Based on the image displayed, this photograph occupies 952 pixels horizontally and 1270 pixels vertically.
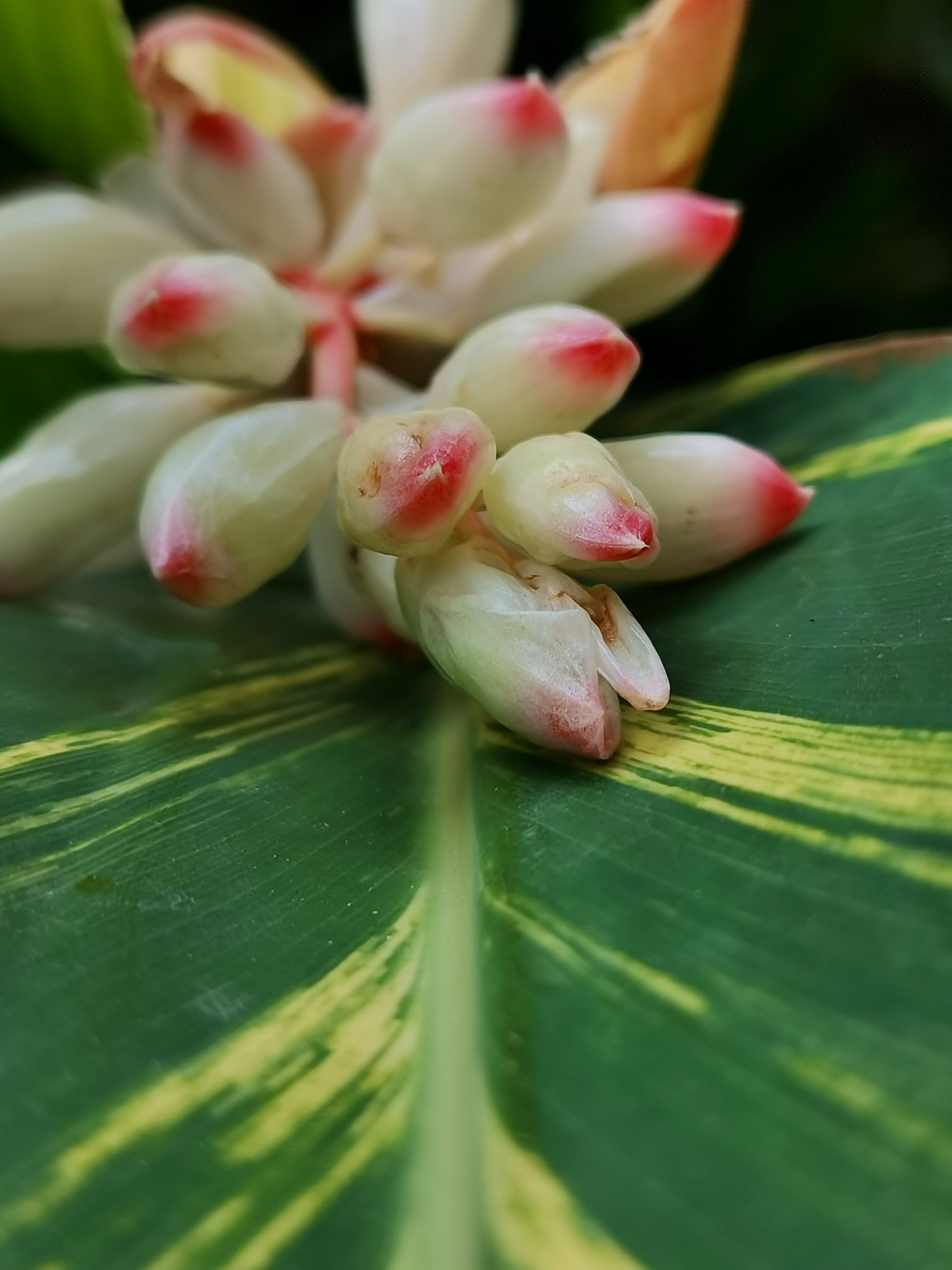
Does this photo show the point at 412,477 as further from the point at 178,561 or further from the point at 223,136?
the point at 223,136

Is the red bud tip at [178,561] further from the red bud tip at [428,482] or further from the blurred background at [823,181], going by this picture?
the blurred background at [823,181]

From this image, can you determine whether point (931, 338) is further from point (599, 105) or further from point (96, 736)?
point (96, 736)

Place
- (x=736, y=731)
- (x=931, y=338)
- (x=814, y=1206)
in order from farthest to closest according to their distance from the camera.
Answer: (x=931, y=338)
(x=736, y=731)
(x=814, y=1206)

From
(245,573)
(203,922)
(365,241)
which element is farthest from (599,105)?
(203,922)

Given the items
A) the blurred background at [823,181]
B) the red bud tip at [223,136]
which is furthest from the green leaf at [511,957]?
the blurred background at [823,181]

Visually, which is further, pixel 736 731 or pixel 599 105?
pixel 599 105

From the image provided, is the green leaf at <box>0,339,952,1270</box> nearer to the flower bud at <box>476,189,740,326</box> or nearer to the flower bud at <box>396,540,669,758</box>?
the flower bud at <box>396,540,669,758</box>

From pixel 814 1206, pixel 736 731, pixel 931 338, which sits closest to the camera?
pixel 814 1206

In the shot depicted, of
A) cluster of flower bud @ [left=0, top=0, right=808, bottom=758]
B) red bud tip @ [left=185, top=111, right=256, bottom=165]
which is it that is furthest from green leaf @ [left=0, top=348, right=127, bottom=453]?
red bud tip @ [left=185, top=111, right=256, bottom=165]
